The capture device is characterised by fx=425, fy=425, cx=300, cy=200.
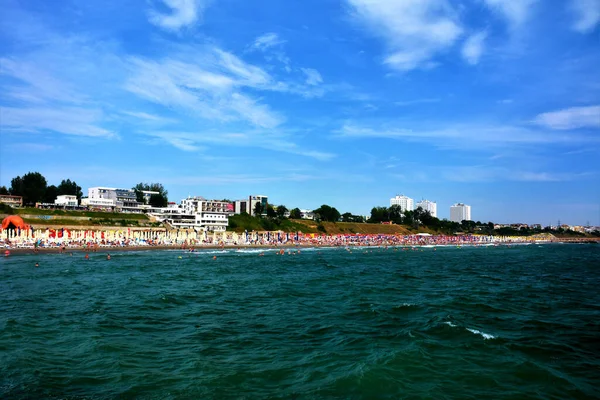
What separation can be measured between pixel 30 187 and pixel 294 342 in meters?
118

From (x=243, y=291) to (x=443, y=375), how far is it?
65.2 feet

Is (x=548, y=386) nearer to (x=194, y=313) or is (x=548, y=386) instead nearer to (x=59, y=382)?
(x=59, y=382)

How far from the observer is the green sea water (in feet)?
39.2

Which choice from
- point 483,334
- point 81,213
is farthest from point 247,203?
point 483,334

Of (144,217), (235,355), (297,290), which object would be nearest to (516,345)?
(235,355)

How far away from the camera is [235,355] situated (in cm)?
1482

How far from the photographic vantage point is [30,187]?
111562 millimetres

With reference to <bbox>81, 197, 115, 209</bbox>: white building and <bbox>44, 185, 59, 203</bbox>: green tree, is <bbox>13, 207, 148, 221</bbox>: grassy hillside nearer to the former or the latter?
<bbox>81, 197, 115, 209</bbox>: white building

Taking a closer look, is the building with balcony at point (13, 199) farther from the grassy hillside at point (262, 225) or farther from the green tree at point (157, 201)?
the grassy hillside at point (262, 225)

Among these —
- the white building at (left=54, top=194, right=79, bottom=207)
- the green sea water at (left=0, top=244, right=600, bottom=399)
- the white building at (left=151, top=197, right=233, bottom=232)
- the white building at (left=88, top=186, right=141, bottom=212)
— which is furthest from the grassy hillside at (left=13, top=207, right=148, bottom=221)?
the green sea water at (left=0, top=244, right=600, bottom=399)

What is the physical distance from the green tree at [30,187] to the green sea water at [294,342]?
91455mm

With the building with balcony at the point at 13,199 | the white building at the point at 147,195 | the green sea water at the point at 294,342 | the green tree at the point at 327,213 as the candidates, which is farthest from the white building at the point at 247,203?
the green sea water at the point at 294,342

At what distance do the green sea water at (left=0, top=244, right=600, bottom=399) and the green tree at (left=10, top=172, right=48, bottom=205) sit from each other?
300 ft

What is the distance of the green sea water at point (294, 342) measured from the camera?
39.2 ft
